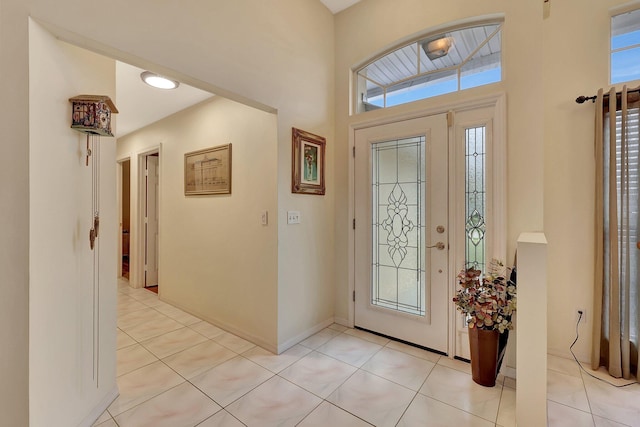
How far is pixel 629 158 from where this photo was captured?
74.9 inches

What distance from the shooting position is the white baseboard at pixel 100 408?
5.00 feet

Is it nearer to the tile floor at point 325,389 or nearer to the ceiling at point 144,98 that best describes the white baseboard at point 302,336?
the tile floor at point 325,389

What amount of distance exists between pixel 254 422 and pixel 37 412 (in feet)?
3.26

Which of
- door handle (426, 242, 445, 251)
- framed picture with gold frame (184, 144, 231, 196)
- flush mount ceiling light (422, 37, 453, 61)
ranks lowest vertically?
door handle (426, 242, 445, 251)

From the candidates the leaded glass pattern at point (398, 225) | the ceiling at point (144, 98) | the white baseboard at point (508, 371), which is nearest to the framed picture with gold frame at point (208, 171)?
the ceiling at point (144, 98)

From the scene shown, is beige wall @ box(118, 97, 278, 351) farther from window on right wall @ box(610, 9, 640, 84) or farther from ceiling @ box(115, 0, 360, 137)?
window on right wall @ box(610, 9, 640, 84)

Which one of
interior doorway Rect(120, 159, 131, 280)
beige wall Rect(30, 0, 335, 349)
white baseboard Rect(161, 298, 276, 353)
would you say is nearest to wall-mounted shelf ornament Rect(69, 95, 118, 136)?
beige wall Rect(30, 0, 335, 349)

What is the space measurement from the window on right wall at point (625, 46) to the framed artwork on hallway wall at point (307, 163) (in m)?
2.31

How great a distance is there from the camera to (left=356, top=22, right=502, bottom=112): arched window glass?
217 centimetres

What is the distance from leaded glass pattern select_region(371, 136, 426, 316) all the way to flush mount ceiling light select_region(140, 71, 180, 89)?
2.02 metres

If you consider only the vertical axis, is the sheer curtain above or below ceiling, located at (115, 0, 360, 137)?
below

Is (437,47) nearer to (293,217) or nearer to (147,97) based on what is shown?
(293,217)

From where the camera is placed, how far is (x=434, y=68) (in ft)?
7.94

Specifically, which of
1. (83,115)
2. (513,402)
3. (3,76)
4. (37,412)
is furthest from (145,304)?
(513,402)
